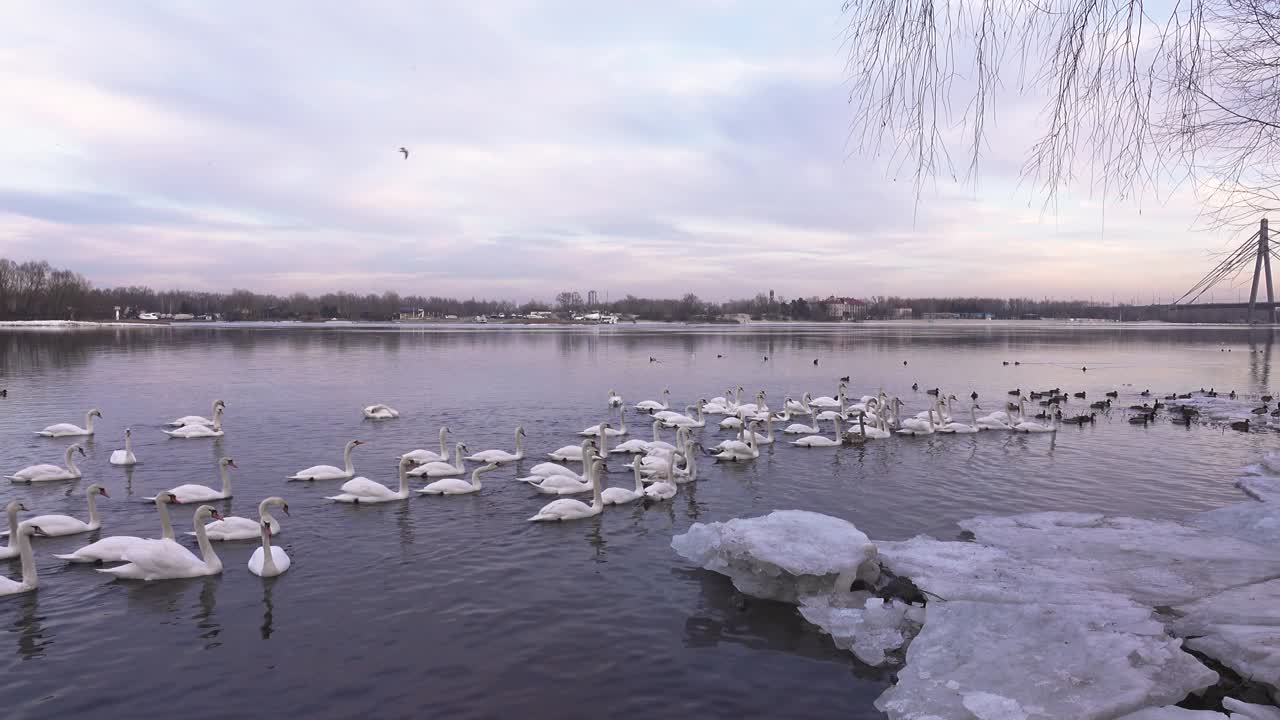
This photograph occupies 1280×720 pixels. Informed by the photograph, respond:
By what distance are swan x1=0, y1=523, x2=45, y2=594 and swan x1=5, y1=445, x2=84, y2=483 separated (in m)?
6.33

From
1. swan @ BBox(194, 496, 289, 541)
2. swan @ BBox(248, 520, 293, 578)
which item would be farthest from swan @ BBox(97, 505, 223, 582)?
swan @ BBox(194, 496, 289, 541)

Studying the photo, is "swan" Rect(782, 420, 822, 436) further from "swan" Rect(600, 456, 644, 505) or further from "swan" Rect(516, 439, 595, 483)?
"swan" Rect(600, 456, 644, 505)

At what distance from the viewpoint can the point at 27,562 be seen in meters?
9.42

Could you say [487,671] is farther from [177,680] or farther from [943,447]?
[943,447]

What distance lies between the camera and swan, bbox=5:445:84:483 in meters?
14.8

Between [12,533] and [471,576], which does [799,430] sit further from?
[12,533]

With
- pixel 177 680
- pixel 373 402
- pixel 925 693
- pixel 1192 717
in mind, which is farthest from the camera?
pixel 373 402

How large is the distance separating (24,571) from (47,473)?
7.05 meters

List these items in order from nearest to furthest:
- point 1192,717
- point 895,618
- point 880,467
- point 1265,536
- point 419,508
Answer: point 1192,717 < point 895,618 < point 1265,536 < point 419,508 < point 880,467

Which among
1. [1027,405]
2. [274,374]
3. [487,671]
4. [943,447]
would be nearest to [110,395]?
[274,374]

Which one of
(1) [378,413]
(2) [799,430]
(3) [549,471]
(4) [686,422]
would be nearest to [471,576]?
(3) [549,471]

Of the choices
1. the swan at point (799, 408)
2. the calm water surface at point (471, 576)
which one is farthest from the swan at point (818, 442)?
the swan at point (799, 408)

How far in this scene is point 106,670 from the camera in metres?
7.73

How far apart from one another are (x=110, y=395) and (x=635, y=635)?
2931 centimetres
